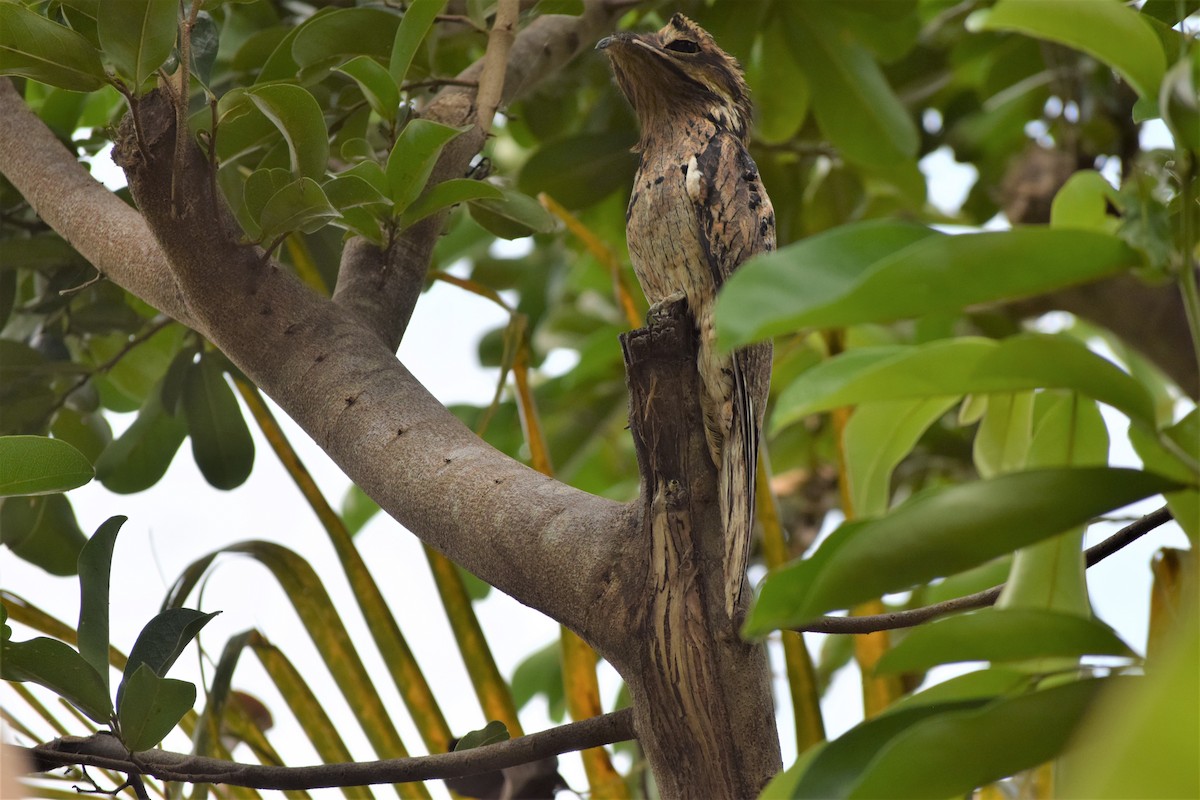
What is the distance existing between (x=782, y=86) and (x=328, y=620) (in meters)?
1.21

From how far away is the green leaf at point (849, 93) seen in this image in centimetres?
174

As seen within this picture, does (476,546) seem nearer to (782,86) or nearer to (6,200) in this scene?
(6,200)

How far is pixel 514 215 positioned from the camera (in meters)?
1.15

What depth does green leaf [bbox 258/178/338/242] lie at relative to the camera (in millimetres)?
873

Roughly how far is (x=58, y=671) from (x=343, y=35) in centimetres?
73

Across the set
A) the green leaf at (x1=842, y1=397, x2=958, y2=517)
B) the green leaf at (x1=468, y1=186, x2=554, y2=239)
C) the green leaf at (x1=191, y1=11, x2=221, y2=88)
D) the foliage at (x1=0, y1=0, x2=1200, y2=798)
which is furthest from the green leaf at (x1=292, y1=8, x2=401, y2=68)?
the green leaf at (x1=842, y1=397, x2=958, y2=517)

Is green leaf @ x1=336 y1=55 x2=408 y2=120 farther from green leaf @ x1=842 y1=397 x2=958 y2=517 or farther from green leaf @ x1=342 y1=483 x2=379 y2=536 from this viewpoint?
green leaf @ x1=342 y1=483 x2=379 y2=536

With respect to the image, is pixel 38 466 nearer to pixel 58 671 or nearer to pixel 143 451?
pixel 58 671

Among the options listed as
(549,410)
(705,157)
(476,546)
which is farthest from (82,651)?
(549,410)

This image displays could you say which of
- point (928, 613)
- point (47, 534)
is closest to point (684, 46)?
point (928, 613)

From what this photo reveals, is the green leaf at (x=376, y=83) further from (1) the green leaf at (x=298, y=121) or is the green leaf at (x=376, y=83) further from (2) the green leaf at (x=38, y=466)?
(2) the green leaf at (x=38, y=466)

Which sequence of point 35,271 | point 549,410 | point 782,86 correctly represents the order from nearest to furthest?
point 35,271 → point 782,86 → point 549,410

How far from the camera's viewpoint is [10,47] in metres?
0.83

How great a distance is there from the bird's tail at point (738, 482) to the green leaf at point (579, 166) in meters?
0.96
